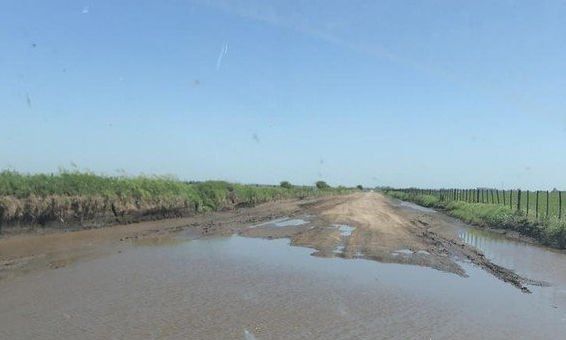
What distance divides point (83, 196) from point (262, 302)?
13.3 meters

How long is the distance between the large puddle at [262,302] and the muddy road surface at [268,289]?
0.02 m

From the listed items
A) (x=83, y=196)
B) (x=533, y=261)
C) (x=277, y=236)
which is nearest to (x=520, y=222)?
(x=533, y=261)

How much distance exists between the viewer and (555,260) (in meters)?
17.4

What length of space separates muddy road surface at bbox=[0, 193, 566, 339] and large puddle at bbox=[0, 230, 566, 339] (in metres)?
0.02

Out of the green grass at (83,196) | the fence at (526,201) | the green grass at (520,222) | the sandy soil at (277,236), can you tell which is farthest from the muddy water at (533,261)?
the green grass at (83,196)

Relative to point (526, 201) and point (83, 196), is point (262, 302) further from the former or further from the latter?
point (526, 201)

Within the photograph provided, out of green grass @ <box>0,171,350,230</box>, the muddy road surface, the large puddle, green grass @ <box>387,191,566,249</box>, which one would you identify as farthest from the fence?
green grass @ <box>0,171,350,230</box>

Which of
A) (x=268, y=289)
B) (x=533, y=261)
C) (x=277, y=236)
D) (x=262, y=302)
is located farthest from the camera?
(x=277, y=236)

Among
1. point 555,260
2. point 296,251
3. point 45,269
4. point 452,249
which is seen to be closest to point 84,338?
point 45,269

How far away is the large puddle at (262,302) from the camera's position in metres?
7.85

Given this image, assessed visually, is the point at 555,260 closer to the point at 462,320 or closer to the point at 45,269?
the point at 462,320

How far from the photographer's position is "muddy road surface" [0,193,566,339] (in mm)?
8023

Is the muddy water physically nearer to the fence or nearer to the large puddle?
the large puddle

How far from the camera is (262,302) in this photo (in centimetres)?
948
